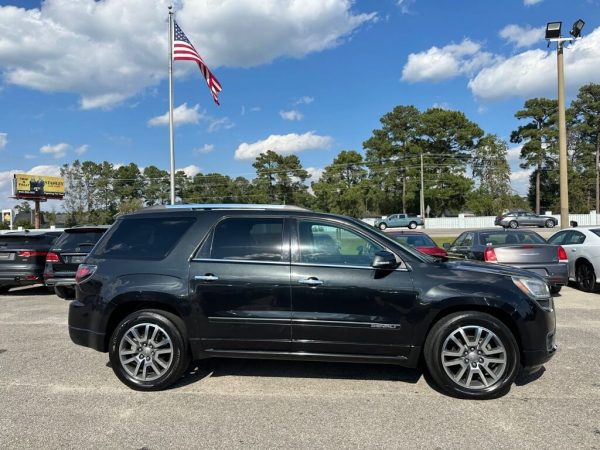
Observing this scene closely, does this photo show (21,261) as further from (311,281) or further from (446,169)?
(446,169)

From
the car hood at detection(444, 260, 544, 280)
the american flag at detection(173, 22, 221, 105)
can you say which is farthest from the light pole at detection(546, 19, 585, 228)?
the car hood at detection(444, 260, 544, 280)

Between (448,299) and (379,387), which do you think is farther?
(379,387)

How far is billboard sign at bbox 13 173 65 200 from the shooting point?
2428 inches

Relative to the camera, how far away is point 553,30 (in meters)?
14.9

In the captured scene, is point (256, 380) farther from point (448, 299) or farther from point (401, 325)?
point (448, 299)

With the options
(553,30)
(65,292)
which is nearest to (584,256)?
(553,30)

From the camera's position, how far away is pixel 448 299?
4.30 metres

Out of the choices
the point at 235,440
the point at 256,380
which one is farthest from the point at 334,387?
the point at 235,440

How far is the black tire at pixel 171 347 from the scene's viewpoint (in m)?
4.58

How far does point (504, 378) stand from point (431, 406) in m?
0.77

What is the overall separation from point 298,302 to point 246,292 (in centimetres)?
52

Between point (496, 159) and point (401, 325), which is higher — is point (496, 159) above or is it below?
above

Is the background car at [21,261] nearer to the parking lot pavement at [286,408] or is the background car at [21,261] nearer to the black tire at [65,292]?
the black tire at [65,292]

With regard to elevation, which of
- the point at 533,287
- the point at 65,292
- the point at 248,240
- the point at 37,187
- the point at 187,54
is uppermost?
the point at 187,54
